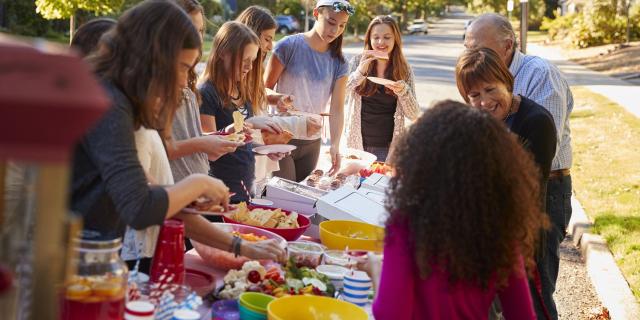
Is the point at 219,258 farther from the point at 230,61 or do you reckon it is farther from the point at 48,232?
the point at 48,232

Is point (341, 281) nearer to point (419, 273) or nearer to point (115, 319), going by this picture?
point (419, 273)

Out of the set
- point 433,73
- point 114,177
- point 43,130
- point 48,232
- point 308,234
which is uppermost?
point 43,130

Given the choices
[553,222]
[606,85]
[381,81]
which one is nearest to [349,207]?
[553,222]

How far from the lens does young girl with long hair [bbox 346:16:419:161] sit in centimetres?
558

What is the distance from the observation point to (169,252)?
7.79 feet

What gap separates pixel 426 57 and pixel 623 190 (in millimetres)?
24752

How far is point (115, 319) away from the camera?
6.21 ft

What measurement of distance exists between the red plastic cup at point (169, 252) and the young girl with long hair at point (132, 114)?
120 millimetres

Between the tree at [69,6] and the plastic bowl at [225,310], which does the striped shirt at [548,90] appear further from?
the tree at [69,6]

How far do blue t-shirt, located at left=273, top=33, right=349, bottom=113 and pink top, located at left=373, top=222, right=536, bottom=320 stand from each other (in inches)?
126

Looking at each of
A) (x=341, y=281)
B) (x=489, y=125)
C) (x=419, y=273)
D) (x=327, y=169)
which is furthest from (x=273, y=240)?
(x=327, y=169)

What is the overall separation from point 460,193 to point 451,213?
0.19 feet

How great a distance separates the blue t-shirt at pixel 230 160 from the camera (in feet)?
13.0

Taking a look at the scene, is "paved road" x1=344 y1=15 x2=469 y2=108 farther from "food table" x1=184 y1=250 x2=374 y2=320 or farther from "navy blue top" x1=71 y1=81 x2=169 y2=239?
"navy blue top" x1=71 y1=81 x2=169 y2=239
